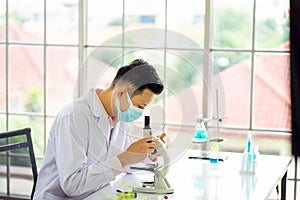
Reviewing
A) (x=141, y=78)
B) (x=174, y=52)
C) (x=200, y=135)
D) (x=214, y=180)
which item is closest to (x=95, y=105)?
(x=141, y=78)

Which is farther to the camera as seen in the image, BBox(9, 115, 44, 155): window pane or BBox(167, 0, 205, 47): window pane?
BBox(9, 115, 44, 155): window pane

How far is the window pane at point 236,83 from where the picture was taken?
12.3 feet

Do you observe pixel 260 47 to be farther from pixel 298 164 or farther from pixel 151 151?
pixel 151 151

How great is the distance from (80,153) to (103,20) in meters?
1.72

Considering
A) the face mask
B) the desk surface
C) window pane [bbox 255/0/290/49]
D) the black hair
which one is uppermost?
window pane [bbox 255/0/290/49]

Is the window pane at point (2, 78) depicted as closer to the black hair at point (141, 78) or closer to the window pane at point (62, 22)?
the window pane at point (62, 22)

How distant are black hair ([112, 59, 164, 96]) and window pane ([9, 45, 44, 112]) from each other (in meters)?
1.91

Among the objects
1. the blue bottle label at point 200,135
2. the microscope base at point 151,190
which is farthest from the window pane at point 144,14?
the microscope base at point 151,190

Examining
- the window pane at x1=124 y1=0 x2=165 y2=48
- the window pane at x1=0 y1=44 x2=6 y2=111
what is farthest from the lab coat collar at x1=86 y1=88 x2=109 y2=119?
the window pane at x1=0 y1=44 x2=6 y2=111

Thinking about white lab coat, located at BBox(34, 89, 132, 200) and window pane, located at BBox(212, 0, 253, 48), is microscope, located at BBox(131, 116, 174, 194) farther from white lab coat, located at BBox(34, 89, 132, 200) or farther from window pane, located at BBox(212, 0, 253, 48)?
window pane, located at BBox(212, 0, 253, 48)

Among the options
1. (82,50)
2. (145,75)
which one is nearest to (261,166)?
(145,75)

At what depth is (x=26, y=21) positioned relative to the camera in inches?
163

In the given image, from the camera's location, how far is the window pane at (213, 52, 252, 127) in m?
3.73

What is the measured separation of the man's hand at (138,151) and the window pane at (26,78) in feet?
6.12
